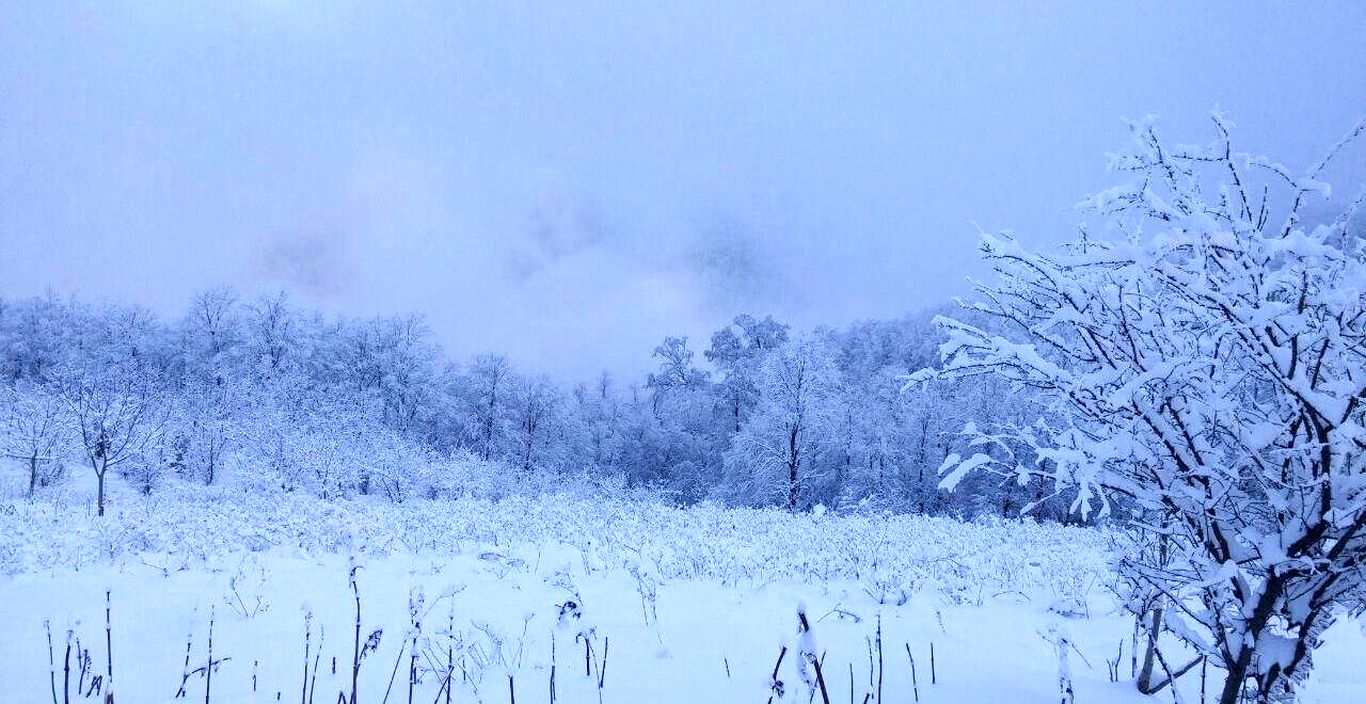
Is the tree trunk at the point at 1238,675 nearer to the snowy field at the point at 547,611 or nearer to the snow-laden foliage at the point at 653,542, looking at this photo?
the snowy field at the point at 547,611

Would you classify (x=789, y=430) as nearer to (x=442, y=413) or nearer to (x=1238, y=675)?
(x=442, y=413)

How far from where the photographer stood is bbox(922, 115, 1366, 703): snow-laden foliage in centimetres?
219

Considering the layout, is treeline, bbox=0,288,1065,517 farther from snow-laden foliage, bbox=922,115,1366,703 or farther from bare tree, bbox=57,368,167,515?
snow-laden foliage, bbox=922,115,1366,703

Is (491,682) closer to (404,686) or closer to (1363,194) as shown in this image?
(404,686)

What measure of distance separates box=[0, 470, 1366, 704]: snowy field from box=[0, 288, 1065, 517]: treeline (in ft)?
35.9

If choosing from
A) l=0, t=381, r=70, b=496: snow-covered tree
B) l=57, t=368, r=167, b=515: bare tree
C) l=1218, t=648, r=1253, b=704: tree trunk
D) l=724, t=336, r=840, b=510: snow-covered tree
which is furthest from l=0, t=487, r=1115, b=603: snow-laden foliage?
l=724, t=336, r=840, b=510: snow-covered tree

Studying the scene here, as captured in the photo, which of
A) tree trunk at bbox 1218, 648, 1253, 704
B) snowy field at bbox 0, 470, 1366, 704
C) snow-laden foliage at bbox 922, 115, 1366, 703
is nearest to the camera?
snow-laden foliage at bbox 922, 115, 1366, 703

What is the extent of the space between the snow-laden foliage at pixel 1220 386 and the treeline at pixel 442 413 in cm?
1676

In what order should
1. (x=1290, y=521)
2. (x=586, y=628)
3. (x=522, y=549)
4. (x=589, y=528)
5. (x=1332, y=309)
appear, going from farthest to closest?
1. (x=589, y=528)
2. (x=522, y=549)
3. (x=586, y=628)
4. (x=1290, y=521)
5. (x=1332, y=309)

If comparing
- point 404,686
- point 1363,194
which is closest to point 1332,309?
point 1363,194

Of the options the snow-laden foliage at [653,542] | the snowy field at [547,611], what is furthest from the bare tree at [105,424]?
the snowy field at [547,611]

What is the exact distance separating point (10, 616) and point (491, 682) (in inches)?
194

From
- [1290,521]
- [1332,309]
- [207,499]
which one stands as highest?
[1332,309]

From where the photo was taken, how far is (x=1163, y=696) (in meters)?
4.08
